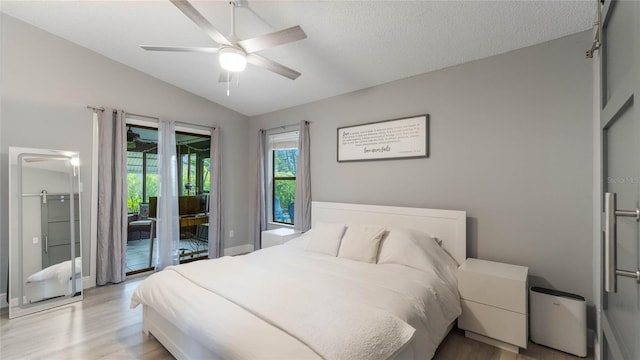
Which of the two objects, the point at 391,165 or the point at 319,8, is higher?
the point at 319,8

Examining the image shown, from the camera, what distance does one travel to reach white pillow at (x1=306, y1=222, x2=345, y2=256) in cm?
300

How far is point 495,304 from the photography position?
2219 millimetres

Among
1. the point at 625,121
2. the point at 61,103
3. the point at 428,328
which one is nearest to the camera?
the point at 625,121

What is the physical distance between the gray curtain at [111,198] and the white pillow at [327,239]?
262 cm

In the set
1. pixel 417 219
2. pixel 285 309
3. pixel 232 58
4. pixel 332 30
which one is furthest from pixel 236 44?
pixel 417 219

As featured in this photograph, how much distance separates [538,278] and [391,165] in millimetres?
1796

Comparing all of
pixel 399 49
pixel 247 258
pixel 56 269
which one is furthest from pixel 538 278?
pixel 56 269

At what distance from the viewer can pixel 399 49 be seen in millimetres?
2732

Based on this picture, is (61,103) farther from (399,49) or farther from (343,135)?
(399,49)

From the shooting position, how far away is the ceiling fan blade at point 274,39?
1.87 m

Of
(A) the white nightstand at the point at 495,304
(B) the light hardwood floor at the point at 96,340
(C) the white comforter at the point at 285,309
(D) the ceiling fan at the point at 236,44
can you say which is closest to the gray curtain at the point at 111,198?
(B) the light hardwood floor at the point at 96,340

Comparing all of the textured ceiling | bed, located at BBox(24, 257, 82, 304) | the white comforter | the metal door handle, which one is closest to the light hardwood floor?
bed, located at BBox(24, 257, 82, 304)

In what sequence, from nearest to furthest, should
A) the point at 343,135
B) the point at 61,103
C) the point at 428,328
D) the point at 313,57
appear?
the point at 428,328 < the point at 313,57 < the point at 61,103 < the point at 343,135

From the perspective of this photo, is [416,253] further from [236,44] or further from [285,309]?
[236,44]
